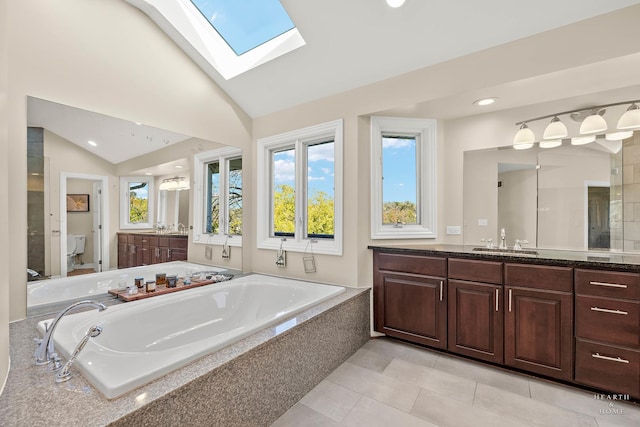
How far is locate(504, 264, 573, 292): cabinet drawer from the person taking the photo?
197 cm

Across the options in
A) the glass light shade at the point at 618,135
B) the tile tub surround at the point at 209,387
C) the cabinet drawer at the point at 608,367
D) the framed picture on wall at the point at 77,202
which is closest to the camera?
the tile tub surround at the point at 209,387

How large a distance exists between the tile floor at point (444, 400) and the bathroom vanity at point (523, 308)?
5.3 inches

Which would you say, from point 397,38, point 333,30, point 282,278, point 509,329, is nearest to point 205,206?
point 282,278

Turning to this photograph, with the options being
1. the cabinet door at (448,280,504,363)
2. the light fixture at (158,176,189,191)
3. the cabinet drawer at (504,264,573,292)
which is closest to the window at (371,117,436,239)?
the cabinet door at (448,280,504,363)

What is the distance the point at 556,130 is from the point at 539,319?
1.62 m

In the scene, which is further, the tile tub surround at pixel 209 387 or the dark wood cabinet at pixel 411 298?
the dark wood cabinet at pixel 411 298

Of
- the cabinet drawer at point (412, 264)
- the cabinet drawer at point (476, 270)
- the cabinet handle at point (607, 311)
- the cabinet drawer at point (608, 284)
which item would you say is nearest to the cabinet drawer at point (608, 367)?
the cabinet handle at point (607, 311)

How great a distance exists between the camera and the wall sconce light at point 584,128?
2213mm

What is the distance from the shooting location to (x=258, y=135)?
3346 millimetres

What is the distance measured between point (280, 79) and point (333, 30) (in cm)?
75

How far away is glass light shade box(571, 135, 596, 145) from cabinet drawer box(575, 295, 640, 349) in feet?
4.49

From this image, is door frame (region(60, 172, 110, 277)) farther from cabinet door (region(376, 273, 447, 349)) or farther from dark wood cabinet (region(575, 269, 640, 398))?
dark wood cabinet (region(575, 269, 640, 398))

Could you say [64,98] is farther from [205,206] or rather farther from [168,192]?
[205,206]

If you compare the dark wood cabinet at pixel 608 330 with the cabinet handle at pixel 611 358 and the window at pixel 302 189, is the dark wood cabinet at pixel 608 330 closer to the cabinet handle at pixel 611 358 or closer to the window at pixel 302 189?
the cabinet handle at pixel 611 358
